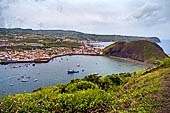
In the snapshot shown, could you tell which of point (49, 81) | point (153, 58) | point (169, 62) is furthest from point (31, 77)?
point (153, 58)

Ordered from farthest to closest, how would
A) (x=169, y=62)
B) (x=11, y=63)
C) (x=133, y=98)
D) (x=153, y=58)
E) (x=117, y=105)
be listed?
(x=153, y=58) → (x=11, y=63) → (x=169, y=62) → (x=133, y=98) → (x=117, y=105)

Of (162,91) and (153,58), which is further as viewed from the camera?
(153,58)

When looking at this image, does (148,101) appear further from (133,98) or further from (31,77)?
(31,77)

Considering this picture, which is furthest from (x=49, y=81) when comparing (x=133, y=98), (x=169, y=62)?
(x=133, y=98)

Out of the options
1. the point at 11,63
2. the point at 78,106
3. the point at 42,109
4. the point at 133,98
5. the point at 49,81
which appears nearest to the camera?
the point at 42,109

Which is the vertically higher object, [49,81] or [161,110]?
[161,110]

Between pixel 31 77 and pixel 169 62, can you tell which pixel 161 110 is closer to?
pixel 169 62
